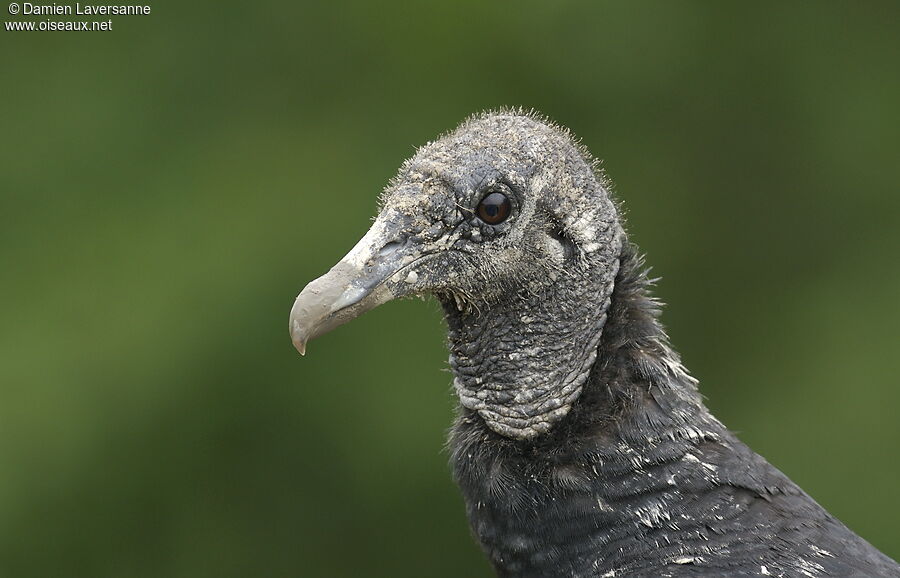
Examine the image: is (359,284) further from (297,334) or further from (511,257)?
(511,257)

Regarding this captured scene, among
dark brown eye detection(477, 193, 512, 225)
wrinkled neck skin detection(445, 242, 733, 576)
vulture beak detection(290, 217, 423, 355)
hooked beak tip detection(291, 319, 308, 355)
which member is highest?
dark brown eye detection(477, 193, 512, 225)

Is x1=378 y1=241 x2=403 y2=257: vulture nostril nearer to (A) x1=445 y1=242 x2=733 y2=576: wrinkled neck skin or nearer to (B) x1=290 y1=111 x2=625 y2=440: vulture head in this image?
(B) x1=290 y1=111 x2=625 y2=440: vulture head

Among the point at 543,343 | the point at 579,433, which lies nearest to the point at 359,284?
the point at 543,343

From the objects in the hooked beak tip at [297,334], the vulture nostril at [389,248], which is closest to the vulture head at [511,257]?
the vulture nostril at [389,248]

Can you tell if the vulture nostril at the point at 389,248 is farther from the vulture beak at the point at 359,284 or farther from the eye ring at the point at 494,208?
the eye ring at the point at 494,208

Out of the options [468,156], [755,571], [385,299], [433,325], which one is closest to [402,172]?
[468,156]

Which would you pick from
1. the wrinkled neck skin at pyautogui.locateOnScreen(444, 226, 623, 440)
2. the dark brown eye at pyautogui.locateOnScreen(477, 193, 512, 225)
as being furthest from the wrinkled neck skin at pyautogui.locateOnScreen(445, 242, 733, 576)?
the dark brown eye at pyautogui.locateOnScreen(477, 193, 512, 225)

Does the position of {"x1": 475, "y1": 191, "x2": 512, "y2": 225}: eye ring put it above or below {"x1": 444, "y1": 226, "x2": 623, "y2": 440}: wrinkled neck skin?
above
